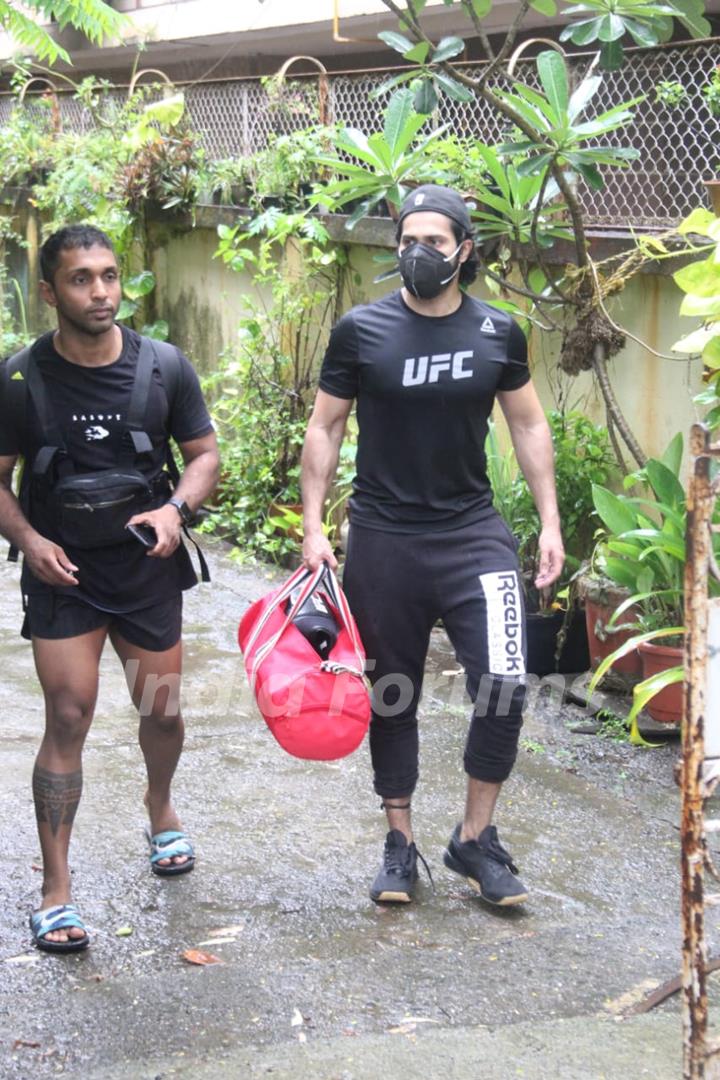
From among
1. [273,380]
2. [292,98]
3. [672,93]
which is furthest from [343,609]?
[292,98]

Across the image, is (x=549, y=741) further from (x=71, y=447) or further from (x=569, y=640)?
(x=71, y=447)

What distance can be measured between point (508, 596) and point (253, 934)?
117cm

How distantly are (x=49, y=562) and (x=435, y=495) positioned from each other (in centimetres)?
108

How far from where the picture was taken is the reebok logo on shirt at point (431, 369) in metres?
3.81

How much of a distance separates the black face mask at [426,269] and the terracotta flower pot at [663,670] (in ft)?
6.86

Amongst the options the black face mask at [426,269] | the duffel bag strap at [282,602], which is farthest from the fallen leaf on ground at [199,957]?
the black face mask at [426,269]

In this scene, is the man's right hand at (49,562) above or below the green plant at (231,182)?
below

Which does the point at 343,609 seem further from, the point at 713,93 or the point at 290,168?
the point at 290,168

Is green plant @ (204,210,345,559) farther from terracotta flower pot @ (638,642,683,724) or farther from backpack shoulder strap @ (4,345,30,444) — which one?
backpack shoulder strap @ (4,345,30,444)

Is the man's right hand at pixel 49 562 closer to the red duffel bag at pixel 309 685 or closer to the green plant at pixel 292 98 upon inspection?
the red duffel bag at pixel 309 685

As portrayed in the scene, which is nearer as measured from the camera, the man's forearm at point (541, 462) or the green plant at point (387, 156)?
the man's forearm at point (541, 462)

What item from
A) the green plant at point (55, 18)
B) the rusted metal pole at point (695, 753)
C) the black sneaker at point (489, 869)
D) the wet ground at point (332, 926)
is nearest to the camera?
the rusted metal pole at point (695, 753)

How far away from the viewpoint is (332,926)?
386 cm

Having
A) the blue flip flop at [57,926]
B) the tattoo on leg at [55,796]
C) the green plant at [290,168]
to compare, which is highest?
the green plant at [290,168]
